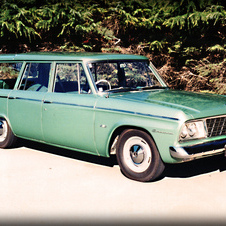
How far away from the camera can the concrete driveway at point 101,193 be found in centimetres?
412

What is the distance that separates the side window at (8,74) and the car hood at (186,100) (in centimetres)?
219

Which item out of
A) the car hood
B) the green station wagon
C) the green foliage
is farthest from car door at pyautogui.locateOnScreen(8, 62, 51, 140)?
the green foliage

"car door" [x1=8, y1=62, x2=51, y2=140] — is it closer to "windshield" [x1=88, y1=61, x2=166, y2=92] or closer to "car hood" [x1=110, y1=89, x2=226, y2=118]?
"windshield" [x1=88, y1=61, x2=166, y2=92]

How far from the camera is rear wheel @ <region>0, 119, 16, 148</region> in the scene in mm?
7074

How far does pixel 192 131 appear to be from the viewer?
16.3 ft

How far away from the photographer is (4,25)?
11.4m

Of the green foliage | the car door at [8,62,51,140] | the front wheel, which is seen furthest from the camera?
the green foliage

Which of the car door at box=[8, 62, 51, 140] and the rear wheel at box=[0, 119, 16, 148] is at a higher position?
the car door at box=[8, 62, 51, 140]

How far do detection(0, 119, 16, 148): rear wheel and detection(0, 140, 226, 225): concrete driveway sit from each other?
0.53m

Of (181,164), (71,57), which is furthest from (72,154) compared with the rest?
(181,164)

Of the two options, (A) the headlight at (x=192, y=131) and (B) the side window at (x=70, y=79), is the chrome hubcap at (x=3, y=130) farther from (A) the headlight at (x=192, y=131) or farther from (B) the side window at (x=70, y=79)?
(A) the headlight at (x=192, y=131)

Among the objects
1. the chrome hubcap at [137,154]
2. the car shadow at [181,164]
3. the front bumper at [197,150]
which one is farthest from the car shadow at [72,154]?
the front bumper at [197,150]

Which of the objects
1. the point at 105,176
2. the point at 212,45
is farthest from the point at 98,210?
the point at 212,45

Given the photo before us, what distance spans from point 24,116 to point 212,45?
19.9 ft
